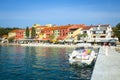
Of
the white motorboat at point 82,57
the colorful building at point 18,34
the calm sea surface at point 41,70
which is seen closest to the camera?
the calm sea surface at point 41,70

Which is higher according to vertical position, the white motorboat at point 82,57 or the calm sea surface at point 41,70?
the white motorboat at point 82,57

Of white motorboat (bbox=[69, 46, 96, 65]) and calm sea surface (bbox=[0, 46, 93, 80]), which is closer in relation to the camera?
calm sea surface (bbox=[0, 46, 93, 80])

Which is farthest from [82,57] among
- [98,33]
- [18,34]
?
[18,34]

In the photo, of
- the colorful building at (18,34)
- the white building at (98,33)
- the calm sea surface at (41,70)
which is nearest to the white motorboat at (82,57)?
the calm sea surface at (41,70)

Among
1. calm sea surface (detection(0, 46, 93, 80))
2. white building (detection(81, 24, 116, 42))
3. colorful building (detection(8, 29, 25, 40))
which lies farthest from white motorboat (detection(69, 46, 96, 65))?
colorful building (detection(8, 29, 25, 40))

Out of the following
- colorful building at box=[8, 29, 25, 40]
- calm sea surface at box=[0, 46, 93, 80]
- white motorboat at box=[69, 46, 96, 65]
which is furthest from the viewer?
colorful building at box=[8, 29, 25, 40]

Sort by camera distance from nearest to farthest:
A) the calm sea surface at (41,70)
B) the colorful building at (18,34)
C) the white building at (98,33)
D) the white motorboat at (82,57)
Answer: the calm sea surface at (41,70), the white motorboat at (82,57), the white building at (98,33), the colorful building at (18,34)

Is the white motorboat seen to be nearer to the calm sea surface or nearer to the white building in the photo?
the calm sea surface

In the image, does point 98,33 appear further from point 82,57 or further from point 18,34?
point 82,57

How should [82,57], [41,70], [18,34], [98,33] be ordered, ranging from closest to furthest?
1. [41,70]
2. [82,57]
3. [98,33]
4. [18,34]

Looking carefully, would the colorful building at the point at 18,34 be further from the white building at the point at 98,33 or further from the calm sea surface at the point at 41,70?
the calm sea surface at the point at 41,70

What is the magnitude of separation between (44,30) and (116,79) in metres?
102

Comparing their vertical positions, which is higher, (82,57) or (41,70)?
(82,57)

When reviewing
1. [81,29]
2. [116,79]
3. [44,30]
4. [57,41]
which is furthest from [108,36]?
[116,79]
